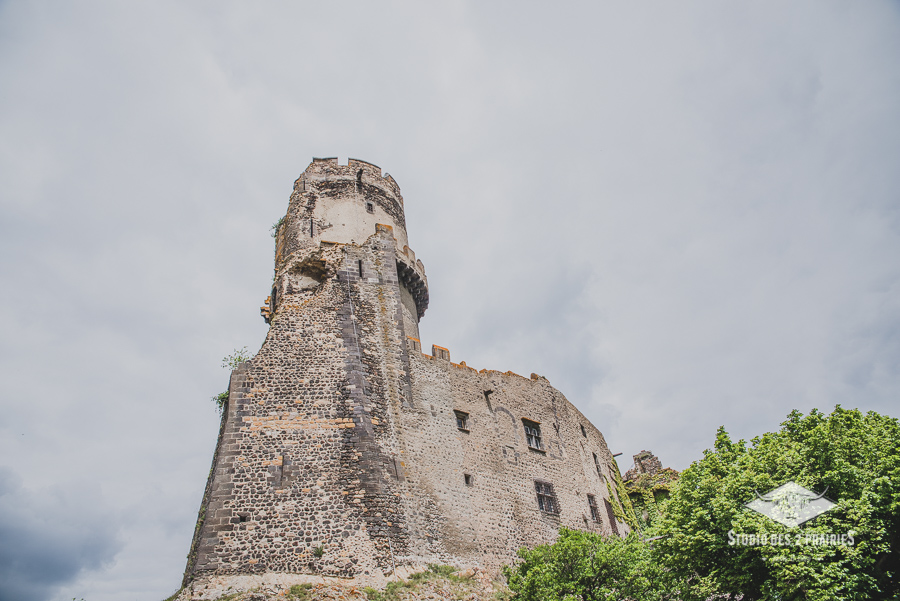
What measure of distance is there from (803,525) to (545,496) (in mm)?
12295

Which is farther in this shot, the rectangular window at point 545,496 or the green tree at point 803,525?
the rectangular window at point 545,496

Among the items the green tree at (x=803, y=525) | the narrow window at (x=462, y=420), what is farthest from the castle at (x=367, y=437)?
the green tree at (x=803, y=525)

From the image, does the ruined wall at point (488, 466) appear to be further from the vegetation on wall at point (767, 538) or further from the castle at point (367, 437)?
the vegetation on wall at point (767, 538)

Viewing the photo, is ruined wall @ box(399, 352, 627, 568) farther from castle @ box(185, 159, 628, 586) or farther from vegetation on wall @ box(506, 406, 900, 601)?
vegetation on wall @ box(506, 406, 900, 601)

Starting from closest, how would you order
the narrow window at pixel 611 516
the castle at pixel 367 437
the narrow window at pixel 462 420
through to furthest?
1. the castle at pixel 367 437
2. the narrow window at pixel 462 420
3. the narrow window at pixel 611 516

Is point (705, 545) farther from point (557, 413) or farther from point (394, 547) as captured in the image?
point (557, 413)

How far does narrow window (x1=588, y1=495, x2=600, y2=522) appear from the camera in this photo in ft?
89.3

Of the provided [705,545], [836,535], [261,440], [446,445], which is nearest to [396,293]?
[446,445]

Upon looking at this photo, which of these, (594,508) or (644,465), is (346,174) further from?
(644,465)

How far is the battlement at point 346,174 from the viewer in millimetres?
28469

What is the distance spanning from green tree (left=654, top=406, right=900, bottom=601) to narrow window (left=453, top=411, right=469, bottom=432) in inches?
345

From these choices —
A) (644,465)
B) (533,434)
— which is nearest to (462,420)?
(533,434)

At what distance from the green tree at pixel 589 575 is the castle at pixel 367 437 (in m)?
3.92

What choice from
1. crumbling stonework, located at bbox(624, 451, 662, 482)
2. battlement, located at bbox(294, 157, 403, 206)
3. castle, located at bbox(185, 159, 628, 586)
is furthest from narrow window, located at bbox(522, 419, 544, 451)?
battlement, located at bbox(294, 157, 403, 206)
